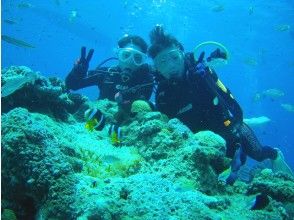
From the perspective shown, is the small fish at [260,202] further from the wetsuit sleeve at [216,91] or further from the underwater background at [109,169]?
the wetsuit sleeve at [216,91]

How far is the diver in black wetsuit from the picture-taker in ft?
22.3

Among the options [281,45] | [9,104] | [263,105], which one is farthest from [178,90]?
[263,105]

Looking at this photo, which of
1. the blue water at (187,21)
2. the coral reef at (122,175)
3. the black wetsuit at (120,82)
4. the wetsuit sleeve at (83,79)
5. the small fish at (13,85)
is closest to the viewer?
the coral reef at (122,175)

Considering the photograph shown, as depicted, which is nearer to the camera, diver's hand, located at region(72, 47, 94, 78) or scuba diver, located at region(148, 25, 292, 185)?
scuba diver, located at region(148, 25, 292, 185)

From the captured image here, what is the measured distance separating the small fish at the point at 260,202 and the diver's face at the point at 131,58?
4696mm

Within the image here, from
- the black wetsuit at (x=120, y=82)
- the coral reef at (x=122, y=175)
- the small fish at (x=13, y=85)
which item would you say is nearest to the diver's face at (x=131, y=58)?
the black wetsuit at (x=120, y=82)

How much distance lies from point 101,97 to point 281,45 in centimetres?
3630

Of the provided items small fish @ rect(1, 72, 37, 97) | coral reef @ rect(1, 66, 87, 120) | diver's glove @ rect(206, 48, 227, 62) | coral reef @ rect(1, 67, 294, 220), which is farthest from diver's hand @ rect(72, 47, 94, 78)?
diver's glove @ rect(206, 48, 227, 62)

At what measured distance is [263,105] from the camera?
405 feet

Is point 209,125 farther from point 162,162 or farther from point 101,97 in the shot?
point 101,97

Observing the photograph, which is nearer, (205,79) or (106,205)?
(106,205)

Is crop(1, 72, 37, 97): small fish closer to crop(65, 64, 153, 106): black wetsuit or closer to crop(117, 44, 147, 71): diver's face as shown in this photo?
crop(65, 64, 153, 106): black wetsuit

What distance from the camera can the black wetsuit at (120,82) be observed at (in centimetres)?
689

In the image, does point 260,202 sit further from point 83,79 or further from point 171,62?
point 83,79
